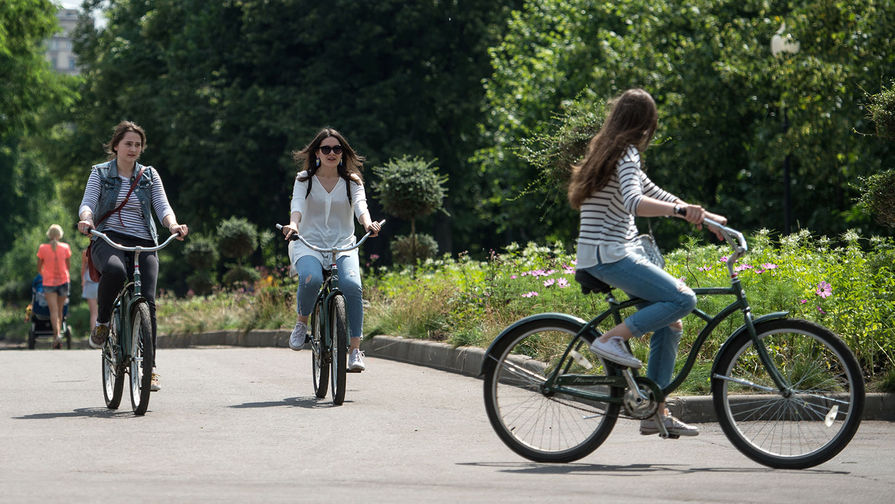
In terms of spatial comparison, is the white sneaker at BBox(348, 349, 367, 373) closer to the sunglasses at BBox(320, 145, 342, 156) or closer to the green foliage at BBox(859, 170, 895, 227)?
the sunglasses at BBox(320, 145, 342, 156)

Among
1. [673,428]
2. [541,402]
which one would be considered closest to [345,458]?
[541,402]

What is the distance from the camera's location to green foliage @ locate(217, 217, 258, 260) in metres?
26.6

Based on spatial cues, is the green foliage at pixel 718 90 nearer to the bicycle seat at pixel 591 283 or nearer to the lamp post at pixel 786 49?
the lamp post at pixel 786 49

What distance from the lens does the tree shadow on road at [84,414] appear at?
809cm

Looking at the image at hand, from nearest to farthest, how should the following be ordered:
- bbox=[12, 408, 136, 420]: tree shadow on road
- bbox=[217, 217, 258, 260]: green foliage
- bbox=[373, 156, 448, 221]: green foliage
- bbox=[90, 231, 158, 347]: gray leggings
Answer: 1. bbox=[12, 408, 136, 420]: tree shadow on road
2. bbox=[90, 231, 158, 347]: gray leggings
3. bbox=[373, 156, 448, 221]: green foliage
4. bbox=[217, 217, 258, 260]: green foliage

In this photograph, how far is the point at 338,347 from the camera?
27.8 ft

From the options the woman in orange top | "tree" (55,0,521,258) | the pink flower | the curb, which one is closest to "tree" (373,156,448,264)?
the curb

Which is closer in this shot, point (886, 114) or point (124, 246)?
point (124, 246)

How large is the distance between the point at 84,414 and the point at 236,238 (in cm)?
1853

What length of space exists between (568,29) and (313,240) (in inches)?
1099

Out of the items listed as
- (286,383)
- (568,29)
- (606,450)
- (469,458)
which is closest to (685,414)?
(606,450)

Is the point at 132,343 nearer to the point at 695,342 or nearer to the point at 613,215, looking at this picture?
the point at 613,215

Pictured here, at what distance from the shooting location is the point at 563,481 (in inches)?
226

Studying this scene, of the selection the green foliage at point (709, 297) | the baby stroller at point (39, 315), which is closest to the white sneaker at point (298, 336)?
the green foliage at point (709, 297)
